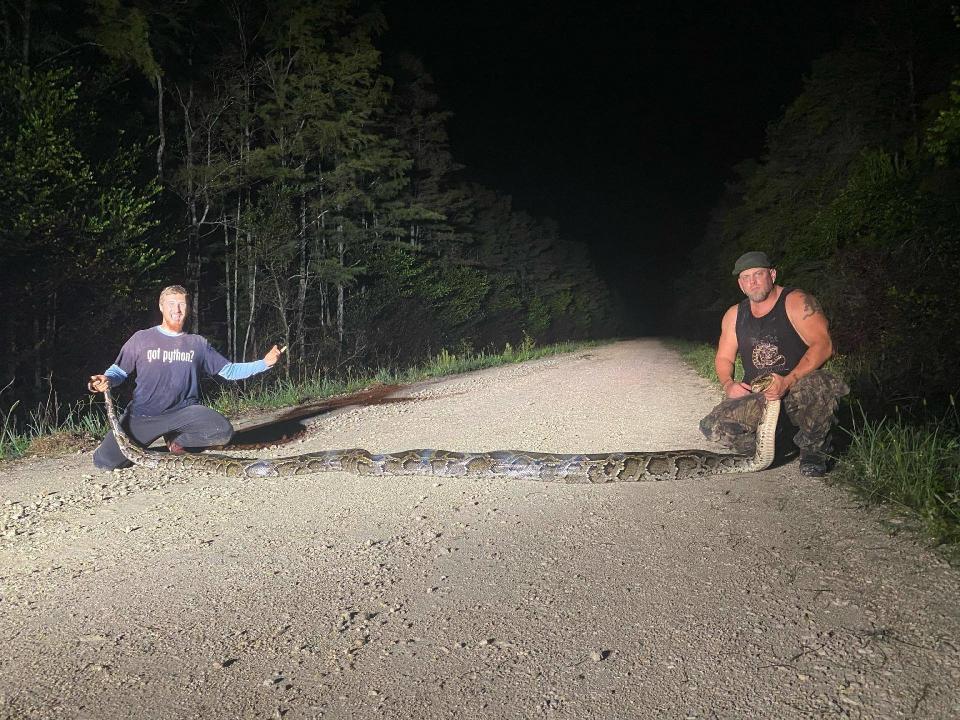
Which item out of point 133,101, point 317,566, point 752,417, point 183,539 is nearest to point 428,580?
point 317,566

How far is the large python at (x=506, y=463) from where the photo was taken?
5215 millimetres

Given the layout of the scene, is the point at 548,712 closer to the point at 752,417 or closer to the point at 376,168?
the point at 752,417

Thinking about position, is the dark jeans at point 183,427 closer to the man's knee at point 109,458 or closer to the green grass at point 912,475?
the man's knee at point 109,458

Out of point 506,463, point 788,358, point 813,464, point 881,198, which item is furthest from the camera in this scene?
point 881,198

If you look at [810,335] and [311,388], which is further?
[311,388]

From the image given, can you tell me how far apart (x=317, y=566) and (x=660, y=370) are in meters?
11.8

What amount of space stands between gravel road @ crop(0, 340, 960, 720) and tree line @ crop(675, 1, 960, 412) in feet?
7.45

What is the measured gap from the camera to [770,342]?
5.23 m

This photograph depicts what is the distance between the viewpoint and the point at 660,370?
1427 centimetres

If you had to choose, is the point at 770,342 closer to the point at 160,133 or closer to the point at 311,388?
the point at 311,388

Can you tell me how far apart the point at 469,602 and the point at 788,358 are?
346cm

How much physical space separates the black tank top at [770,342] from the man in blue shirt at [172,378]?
4120 millimetres

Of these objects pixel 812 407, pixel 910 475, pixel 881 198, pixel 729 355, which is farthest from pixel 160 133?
pixel 910 475

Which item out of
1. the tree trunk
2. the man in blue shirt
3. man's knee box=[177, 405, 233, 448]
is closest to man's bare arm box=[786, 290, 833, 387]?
the man in blue shirt
